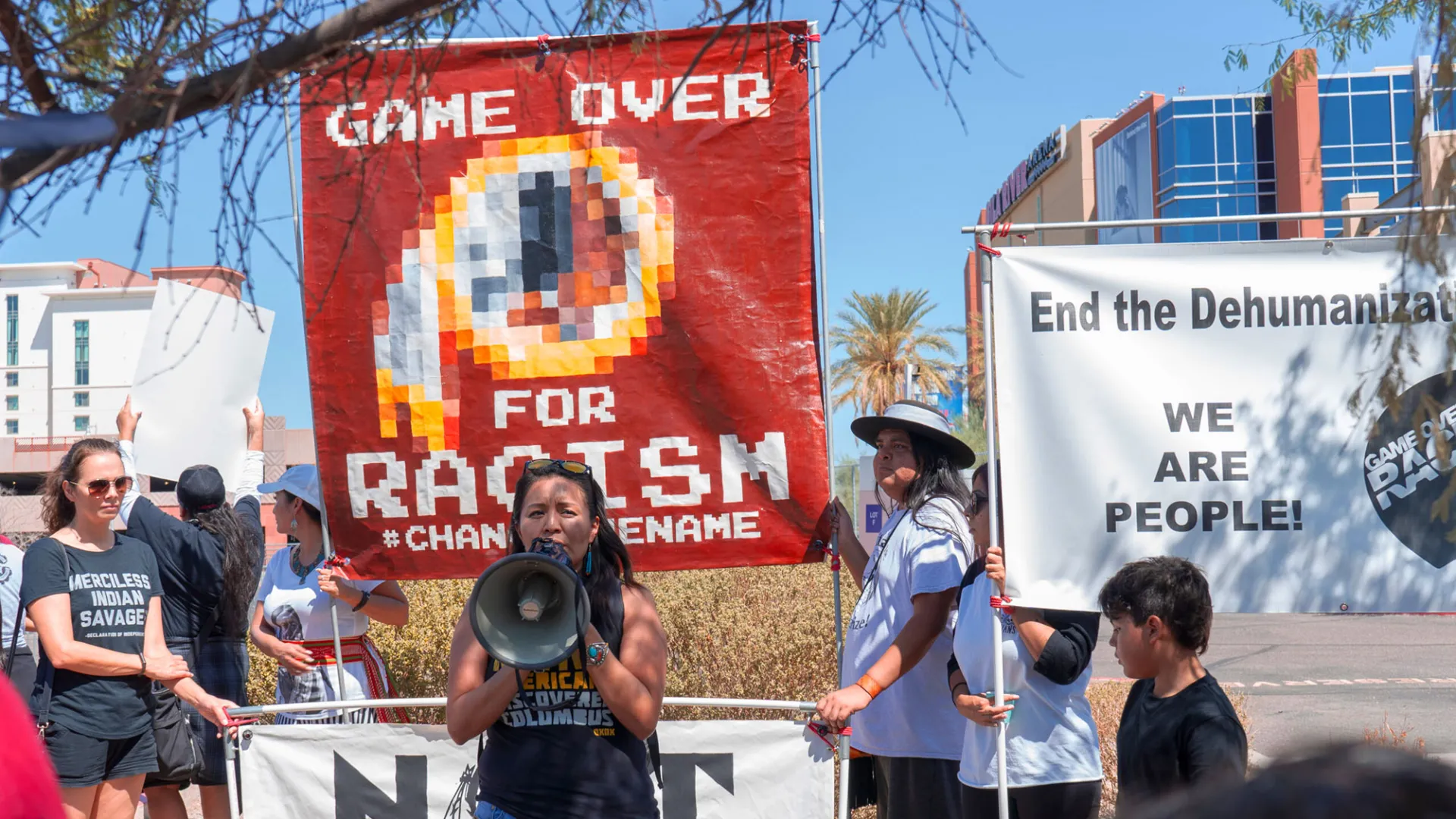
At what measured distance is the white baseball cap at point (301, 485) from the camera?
5.02 meters

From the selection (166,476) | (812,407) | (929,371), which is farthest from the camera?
(929,371)

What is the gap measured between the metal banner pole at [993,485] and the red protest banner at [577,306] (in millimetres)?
607

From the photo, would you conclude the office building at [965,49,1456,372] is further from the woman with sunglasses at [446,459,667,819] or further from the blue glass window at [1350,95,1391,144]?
the woman with sunglasses at [446,459,667,819]

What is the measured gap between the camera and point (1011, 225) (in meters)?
3.91

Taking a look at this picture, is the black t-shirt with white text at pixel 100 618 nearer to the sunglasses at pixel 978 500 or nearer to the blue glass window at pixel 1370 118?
the sunglasses at pixel 978 500

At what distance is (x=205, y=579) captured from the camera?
5.15m

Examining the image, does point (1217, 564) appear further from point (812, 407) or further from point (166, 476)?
point (166, 476)

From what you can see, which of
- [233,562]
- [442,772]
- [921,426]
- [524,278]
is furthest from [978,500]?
[233,562]

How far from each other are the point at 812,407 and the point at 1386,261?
184cm

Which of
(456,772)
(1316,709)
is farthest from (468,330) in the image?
(1316,709)

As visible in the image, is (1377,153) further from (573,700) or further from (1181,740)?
(573,700)

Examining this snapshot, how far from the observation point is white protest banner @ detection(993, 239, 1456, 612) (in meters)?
3.80

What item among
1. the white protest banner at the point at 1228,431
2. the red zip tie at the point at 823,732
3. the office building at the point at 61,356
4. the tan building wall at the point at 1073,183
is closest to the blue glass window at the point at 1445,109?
the white protest banner at the point at 1228,431

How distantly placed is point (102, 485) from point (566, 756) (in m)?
2.45
